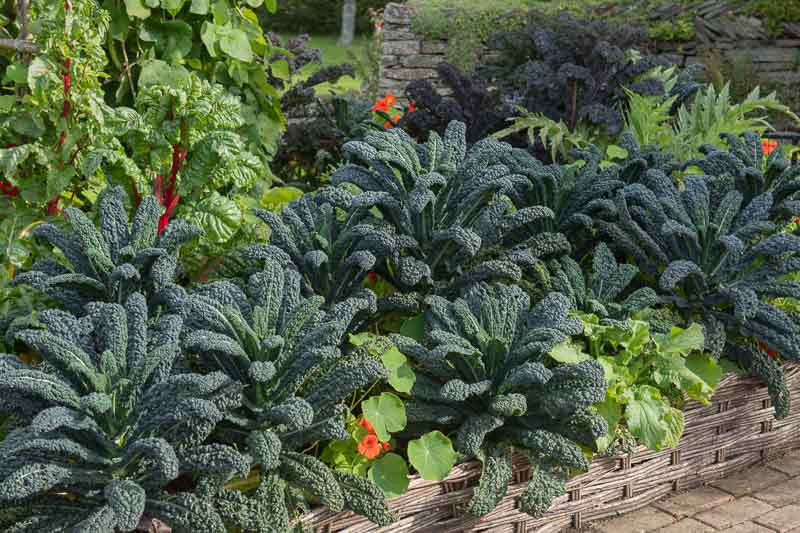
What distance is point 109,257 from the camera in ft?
8.21

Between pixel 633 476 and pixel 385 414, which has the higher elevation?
pixel 385 414

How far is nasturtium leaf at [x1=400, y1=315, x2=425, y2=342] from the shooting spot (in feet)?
8.82

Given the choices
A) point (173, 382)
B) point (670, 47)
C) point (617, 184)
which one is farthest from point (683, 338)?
point (670, 47)

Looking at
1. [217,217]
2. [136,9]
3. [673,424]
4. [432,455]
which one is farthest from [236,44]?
[673,424]

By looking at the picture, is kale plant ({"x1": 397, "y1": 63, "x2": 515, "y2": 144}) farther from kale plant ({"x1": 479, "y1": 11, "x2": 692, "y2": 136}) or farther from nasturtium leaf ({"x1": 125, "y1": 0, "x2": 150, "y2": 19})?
nasturtium leaf ({"x1": 125, "y1": 0, "x2": 150, "y2": 19})

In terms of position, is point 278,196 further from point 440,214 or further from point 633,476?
point 633,476

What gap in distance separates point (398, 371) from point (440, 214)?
0.65 metres

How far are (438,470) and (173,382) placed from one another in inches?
28.4

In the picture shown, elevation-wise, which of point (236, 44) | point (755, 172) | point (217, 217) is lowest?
point (217, 217)

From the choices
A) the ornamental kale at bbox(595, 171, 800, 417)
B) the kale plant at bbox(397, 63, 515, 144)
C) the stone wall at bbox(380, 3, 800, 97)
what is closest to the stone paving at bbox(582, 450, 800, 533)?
the ornamental kale at bbox(595, 171, 800, 417)

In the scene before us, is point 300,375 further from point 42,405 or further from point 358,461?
point 42,405

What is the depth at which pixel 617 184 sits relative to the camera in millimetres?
3191

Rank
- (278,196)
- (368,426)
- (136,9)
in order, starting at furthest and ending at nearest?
(278,196) < (136,9) < (368,426)

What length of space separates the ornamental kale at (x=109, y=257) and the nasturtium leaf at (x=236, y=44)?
1.01m
